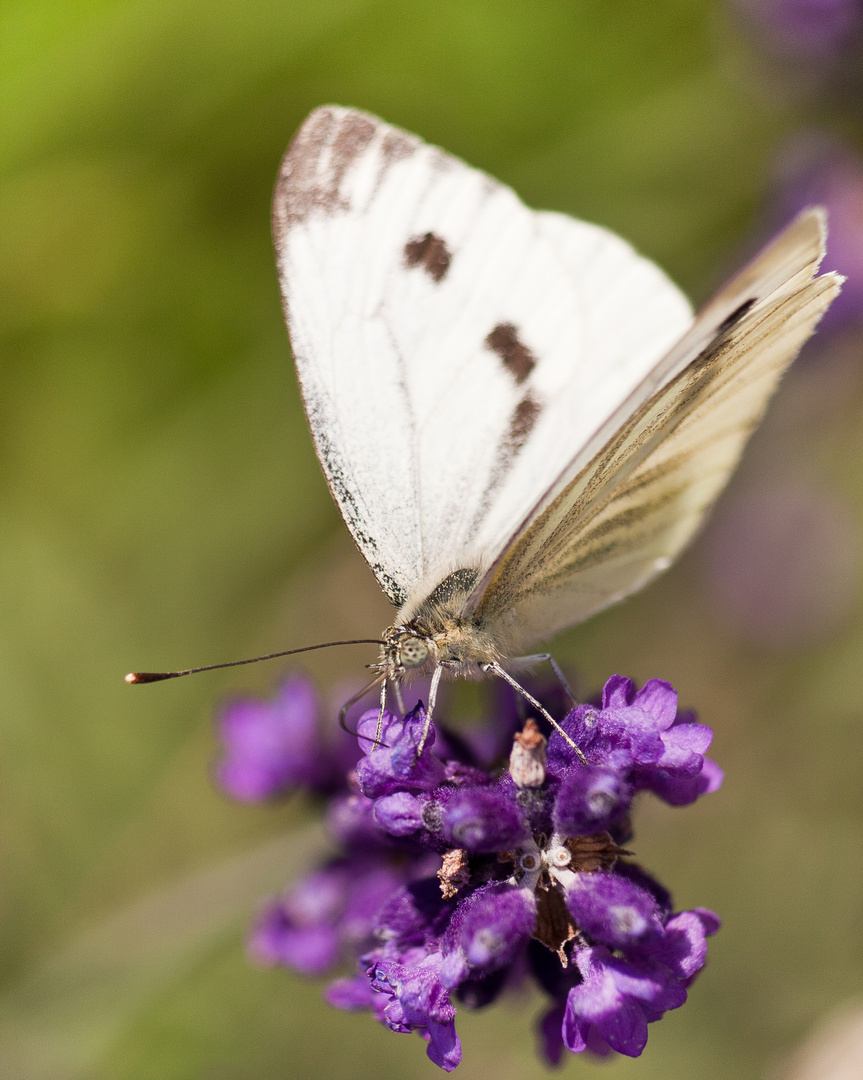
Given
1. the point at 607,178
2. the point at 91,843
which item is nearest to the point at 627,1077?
the point at 91,843

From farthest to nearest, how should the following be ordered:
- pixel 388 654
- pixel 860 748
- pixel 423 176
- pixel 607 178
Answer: pixel 607 178
pixel 860 748
pixel 423 176
pixel 388 654

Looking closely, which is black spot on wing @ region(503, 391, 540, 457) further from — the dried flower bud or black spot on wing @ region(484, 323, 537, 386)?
the dried flower bud

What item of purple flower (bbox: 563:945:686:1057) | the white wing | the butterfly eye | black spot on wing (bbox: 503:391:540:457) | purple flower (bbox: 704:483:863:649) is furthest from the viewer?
purple flower (bbox: 704:483:863:649)

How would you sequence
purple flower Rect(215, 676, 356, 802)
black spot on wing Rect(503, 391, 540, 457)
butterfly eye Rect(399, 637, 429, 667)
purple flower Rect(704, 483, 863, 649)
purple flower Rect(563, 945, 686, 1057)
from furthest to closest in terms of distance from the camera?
Result: purple flower Rect(704, 483, 863, 649)
purple flower Rect(215, 676, 356, 802)
black spot on wing Rect(503, 391, 540, 457)
butterfly eye Rect(399, 637, 429, 667)
purple flower Rect(563, 945, 686, 1057)

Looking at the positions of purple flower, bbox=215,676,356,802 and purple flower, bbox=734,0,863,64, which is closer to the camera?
purple flower, bbox=215,676,356,802

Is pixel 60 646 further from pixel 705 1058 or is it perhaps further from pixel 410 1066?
pixel 705 1058

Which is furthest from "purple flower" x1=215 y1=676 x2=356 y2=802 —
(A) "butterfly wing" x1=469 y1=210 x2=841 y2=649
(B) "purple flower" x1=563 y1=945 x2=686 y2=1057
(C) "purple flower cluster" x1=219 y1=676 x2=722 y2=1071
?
(B) "purple flower" x1=563 y1=945 x2=686 y2=1057

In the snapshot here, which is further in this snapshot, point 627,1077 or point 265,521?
point 265,521
